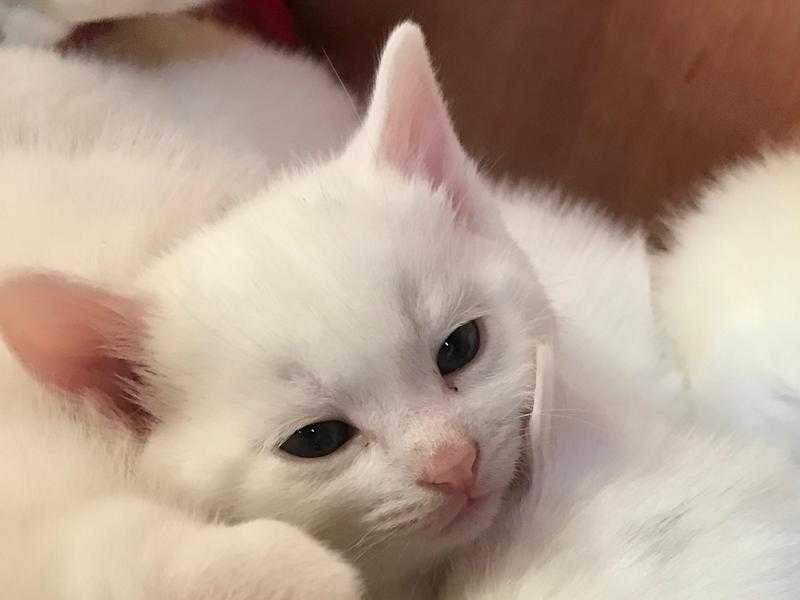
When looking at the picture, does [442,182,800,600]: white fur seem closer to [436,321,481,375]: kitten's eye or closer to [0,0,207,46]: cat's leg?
[436,321,481,375]: kitten's eye

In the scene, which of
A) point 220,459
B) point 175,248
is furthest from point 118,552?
point 175,248

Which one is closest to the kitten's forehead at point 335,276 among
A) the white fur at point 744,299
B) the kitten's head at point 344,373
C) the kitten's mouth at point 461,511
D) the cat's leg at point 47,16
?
the kitten's head at point 344,373

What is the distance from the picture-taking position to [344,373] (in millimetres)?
702

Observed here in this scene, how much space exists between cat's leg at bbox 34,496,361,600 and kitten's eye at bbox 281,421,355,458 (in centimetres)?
12

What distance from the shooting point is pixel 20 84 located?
3.63 ft

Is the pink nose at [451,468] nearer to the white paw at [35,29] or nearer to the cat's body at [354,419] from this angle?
the cat's body at [354,419]

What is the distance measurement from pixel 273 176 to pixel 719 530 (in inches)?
22.5

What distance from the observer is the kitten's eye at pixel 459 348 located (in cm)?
75

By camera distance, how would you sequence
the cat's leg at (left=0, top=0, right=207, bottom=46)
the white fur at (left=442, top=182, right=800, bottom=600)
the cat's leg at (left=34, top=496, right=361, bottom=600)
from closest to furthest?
the cat's leg at (left=34, top=496, right=361, bottom=600), the white fur at (left=442, top=182, right=800, bottom=600), the cat's leg at (left=0, top=0, right=207, bottom=46)

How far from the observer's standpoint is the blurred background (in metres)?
1.27

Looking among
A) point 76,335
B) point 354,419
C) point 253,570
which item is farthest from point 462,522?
point 76,335

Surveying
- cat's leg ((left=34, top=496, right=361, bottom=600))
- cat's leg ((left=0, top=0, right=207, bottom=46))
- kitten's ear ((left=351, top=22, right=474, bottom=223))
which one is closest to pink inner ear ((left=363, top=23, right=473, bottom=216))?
kitten's ear ((left=351, top=22, right=474, bottom=223))

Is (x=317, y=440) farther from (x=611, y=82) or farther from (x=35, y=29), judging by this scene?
(x=611, y=82)

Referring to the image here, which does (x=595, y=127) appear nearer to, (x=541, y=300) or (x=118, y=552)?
(x=541, y=300)
